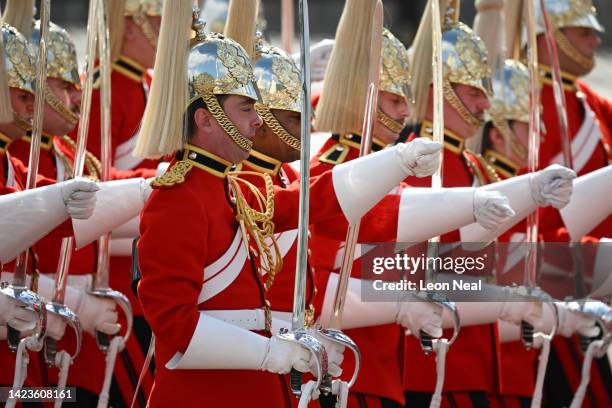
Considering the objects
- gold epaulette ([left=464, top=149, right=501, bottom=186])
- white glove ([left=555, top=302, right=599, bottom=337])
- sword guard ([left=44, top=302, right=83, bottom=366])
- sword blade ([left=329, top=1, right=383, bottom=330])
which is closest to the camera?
sword blade ([left=329, top=1, right=383, bottom=330])

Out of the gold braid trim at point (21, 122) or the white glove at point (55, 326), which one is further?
the gold braid trim at point (21, 122)

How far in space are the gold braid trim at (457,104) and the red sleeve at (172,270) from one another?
6.86 ft

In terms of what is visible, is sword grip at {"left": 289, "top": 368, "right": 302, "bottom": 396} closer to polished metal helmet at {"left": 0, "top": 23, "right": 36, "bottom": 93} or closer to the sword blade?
the sword blade

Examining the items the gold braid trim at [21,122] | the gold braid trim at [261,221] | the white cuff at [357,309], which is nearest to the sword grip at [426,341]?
the white cuff at [357,309]

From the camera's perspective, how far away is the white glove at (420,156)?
458 centimetres

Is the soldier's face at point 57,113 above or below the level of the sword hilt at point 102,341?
above

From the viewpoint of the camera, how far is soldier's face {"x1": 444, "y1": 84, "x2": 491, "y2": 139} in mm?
6336

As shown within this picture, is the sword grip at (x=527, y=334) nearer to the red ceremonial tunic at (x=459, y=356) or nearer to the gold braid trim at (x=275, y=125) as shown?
the red ceremonial tunic at (x=459, y=356)

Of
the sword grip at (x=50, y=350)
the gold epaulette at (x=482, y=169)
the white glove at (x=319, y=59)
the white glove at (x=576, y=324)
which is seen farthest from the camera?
the white glove at (x=319, y=59)

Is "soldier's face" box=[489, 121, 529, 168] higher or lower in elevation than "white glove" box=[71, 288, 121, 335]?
higher

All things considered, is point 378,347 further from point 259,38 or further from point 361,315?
point 259,38

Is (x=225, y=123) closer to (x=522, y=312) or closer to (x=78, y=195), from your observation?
(x=78, y=195)

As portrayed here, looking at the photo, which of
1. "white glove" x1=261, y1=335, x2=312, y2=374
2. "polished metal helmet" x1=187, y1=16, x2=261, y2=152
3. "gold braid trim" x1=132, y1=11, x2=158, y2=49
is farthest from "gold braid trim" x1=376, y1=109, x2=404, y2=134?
"gold braid trim" x1=132, y1=11, x2=158, y2=49

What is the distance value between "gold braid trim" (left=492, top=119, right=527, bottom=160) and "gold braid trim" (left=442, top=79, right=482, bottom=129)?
2.70 ft
